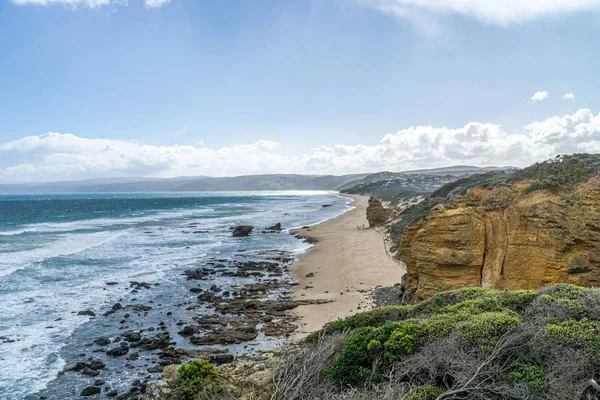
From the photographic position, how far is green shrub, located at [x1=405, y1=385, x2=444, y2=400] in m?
5.18

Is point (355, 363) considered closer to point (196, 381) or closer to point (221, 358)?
point (196, 381)

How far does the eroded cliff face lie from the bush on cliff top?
116 inches

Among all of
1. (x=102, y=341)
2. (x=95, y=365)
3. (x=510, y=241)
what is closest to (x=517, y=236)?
(x=510, y=241)

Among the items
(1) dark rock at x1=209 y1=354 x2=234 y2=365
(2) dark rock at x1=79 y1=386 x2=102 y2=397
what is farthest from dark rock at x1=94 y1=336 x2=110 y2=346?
(1) dark rock at x1=209 y1=354 x2=234 y2=365

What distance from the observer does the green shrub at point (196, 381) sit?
21.0 ft

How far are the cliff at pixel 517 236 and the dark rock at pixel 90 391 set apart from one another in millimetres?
10420

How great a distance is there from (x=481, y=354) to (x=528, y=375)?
2.20 feet

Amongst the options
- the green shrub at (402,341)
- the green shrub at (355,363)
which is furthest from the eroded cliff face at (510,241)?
the green shrub at (355,363)

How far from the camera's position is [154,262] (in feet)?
91.2

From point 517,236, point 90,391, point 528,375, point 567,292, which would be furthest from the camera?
point 90,391

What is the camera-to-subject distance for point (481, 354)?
5.75 metres

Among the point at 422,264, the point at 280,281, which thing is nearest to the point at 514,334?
the point at 422,264

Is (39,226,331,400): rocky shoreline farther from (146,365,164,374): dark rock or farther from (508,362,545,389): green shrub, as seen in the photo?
(508,362,545,389): green shrub

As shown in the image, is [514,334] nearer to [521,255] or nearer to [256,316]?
[521,255]
